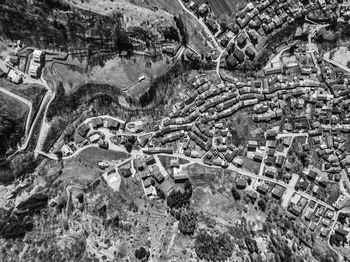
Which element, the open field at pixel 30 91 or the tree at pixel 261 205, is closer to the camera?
the open field at pixel 30 91

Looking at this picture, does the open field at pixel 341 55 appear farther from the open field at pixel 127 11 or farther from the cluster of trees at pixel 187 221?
the cluster of trees at pixel 187 221

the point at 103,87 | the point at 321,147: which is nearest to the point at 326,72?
the point at 321,147

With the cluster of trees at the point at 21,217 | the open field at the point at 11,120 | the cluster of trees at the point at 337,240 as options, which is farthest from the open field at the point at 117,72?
the cluster of trees at the point at 337,240

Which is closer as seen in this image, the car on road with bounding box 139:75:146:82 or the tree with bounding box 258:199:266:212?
the tree with bounding box 258:199:266:212

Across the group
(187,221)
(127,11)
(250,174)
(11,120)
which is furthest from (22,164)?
(250,174)

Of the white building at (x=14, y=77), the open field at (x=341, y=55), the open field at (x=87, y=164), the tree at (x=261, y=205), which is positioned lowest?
the open field at (x=87, y=164)

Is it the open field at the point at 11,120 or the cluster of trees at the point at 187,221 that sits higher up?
the cluster of trees at the point at 187,221

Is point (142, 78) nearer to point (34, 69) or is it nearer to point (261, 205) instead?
point (34, 69)

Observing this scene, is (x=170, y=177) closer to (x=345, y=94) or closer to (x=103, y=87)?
(x=103, y=87)

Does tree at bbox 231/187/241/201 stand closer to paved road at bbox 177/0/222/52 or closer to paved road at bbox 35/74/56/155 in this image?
paved road at bbox 177/0/222/52

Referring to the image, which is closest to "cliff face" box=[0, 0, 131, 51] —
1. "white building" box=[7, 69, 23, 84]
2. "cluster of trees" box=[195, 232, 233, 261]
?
"white building" box=[7, 69, 23, 84]
